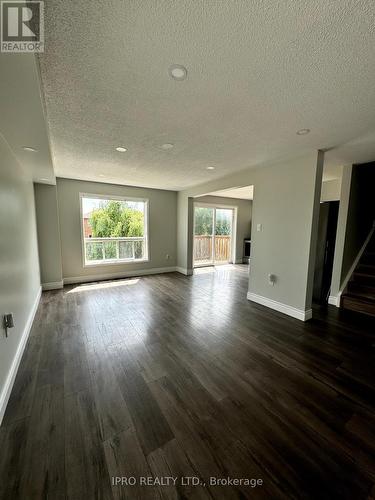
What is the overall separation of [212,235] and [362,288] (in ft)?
14.2

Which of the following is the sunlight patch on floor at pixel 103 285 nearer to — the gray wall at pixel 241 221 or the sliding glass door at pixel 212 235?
the sliding glass door at pixel 212 235

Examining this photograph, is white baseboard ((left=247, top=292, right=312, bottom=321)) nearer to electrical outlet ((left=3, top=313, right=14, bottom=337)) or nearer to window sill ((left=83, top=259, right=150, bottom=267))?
window sill ((left=83, top=259, right=150, bottom=267))

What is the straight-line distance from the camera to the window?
197 inches

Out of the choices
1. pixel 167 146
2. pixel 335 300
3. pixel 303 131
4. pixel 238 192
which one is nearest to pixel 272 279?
pixel 335 300

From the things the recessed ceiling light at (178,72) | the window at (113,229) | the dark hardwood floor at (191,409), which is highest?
the recessed ceiling light at (178,72)

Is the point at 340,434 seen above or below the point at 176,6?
below

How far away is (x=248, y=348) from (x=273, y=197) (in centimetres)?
242

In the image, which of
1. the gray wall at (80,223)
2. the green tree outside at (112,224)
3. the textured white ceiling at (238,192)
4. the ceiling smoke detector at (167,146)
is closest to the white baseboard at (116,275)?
the gray wall at (80,223)

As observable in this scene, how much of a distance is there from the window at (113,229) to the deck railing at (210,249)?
1.96 m

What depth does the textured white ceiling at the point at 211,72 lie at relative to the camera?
1.02 meters

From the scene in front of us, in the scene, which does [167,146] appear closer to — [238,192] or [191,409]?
[191,409]

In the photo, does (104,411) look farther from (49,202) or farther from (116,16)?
(49,202)

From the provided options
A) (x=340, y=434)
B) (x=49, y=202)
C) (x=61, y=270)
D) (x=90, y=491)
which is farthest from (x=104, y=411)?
(x=49, y=202)

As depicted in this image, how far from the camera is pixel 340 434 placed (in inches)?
55.2
